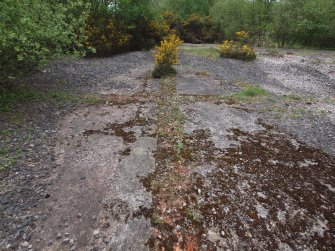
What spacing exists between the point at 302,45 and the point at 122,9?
47.6 ft

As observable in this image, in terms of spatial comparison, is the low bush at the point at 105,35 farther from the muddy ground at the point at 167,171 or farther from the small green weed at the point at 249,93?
the small green weed at the point at 249,93

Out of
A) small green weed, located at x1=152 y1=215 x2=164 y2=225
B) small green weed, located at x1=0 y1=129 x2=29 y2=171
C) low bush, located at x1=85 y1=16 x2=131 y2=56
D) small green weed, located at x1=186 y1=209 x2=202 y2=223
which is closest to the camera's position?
small green weed, located at x1=152 y1=215 x2=164 y2=225

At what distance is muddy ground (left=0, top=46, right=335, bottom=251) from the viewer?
3.46 metres

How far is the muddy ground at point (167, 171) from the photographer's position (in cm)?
346

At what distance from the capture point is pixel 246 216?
12.5 feet

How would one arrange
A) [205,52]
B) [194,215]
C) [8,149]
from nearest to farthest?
[194,215] → [8,149] → [205,52]

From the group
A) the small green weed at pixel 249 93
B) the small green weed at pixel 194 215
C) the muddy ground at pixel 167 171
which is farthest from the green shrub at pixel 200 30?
the small green weed at pixel 194 215

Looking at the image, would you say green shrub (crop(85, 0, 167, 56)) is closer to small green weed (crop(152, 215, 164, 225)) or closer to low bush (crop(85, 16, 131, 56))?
low bush (crop(85, 16, 131, 56))

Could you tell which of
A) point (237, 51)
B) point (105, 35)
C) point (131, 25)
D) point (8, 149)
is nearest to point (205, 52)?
point (237, 51)

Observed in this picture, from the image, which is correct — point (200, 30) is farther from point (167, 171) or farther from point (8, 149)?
point (8, 149)

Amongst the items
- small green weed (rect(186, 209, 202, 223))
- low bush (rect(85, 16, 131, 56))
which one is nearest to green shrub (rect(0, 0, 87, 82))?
small green weed (rect(186, 209, 202, 223))

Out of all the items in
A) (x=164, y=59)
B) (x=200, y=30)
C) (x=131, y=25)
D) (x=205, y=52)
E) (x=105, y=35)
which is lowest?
(x=205, y=52)

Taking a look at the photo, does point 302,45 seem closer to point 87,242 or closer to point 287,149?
point 287,149

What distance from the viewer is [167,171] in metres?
4.67
